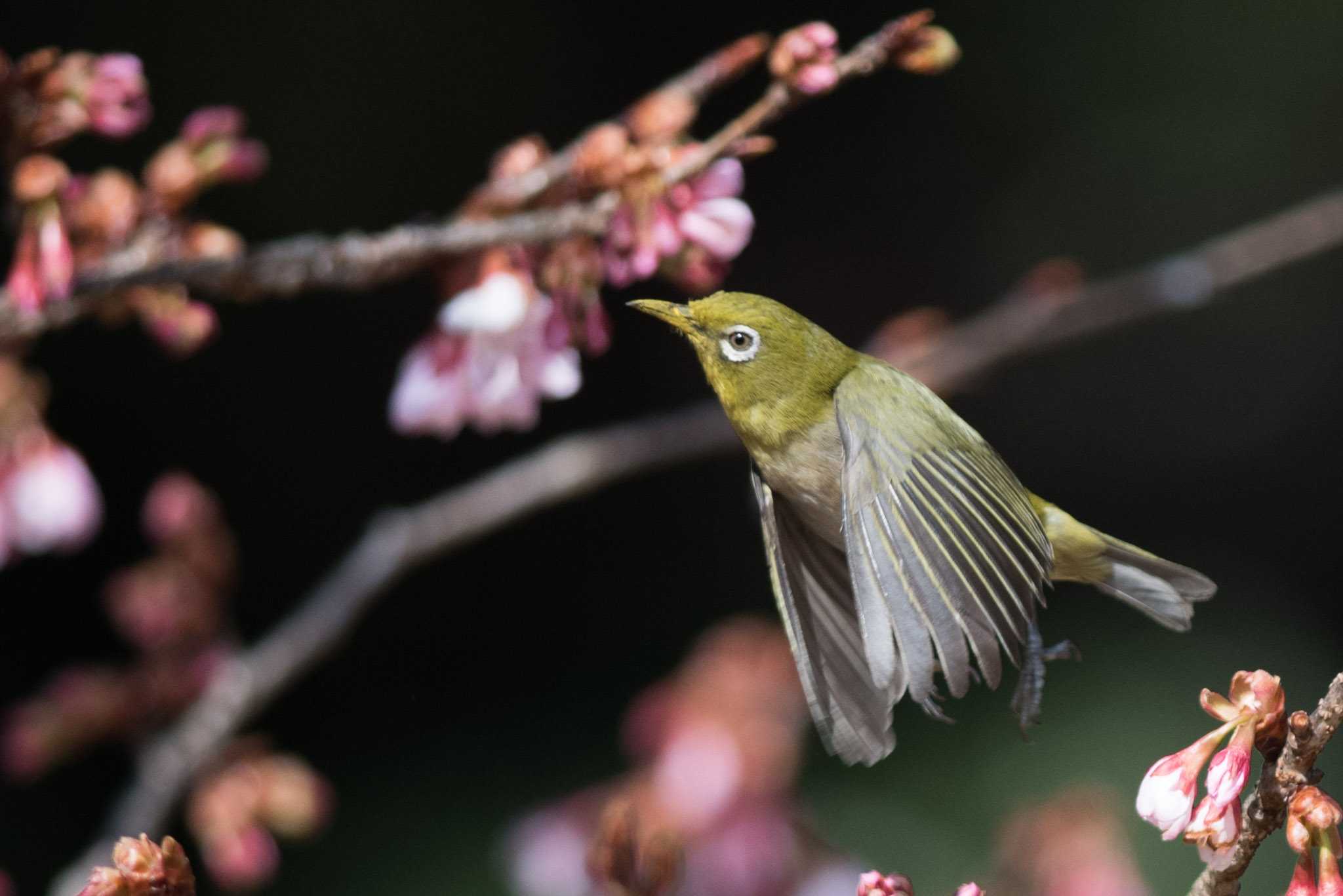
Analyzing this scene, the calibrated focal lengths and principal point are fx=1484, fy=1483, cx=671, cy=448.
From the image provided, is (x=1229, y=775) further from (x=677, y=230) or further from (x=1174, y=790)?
(x=677, y=230)

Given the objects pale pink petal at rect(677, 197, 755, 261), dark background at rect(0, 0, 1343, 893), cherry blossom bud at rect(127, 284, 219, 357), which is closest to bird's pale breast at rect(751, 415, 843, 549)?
pale pink petal at rect(677, 197, 755, 261)

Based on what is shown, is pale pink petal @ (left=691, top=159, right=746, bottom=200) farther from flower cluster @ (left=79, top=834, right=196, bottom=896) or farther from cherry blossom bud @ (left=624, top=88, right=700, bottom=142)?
flower cluster @ (left=79, top=834, right=196, bottom=896)

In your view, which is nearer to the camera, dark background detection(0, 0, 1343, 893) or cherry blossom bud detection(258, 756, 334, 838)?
cherry blossom bud detection(258, 756, 334, 838)

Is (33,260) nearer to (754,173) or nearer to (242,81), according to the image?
(242,81)

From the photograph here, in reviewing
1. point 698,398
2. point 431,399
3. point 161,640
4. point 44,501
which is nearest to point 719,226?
point 431,399

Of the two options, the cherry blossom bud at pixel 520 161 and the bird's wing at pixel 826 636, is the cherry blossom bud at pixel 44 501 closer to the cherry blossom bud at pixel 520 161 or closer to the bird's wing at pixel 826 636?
the cherry blossom bud at pixel 520 161

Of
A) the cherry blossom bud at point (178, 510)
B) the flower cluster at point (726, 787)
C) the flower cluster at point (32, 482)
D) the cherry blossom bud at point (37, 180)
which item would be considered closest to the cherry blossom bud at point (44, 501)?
the flower cluster at point (32, 482)
